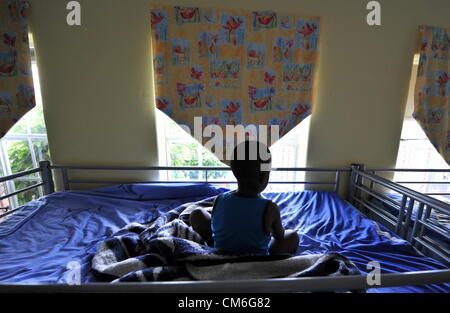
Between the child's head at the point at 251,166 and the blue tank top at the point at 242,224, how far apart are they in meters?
0.06

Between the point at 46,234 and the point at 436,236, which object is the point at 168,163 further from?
the point at 436,236

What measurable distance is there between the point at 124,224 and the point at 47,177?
3.07 feet

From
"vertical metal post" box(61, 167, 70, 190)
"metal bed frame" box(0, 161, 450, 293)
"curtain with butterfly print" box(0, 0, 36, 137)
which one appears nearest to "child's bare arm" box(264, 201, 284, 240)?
"metal bed frame" box(0, 161, 450, 293)

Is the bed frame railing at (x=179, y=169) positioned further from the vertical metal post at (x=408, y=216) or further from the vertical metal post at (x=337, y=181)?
the vertical metal post at (x=408, y=216)

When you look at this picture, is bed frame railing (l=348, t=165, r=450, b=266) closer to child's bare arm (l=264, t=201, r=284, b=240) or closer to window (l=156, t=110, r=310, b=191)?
A: window (l=156, t=110, r=310, b=191)

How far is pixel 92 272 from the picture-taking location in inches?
35.1

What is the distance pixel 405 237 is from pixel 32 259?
213 centimetres

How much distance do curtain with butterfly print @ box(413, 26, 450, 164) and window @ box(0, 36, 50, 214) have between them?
3202mm

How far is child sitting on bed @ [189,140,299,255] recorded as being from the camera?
2.72 ft

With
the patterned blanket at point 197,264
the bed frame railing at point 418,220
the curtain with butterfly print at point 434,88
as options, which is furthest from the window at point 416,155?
the patterned blanket at point 197,264

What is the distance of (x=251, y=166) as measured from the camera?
32.9 inches

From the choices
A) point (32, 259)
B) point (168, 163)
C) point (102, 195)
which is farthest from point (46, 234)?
point (168, 163)

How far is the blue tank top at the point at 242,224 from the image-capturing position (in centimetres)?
83
